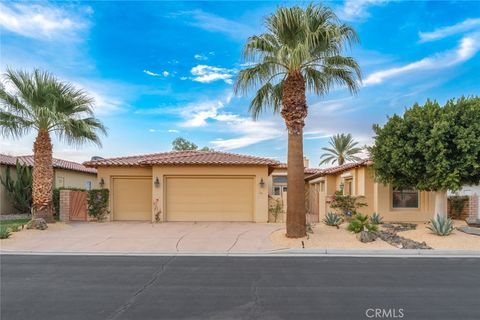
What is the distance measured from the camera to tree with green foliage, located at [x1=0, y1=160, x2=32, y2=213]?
23453 mm

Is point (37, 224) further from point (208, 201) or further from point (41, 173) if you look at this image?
point (208, 201)

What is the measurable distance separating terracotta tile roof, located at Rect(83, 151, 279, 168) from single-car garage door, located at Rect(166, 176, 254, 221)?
3.14ft

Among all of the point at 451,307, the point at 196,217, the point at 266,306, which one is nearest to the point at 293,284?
the point at 266,306

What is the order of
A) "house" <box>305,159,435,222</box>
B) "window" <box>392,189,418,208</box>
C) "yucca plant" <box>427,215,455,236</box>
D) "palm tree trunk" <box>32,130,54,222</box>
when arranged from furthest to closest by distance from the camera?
1. "window" <box>392,189,418,208</box>
2. "house" <box>305,159,435,222</box>
3. "palm tree trunk" <box>32,130,54,222</box>
4. "yucca plant" <box>427,215,455,236</box>

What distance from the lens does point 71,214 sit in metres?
20.3

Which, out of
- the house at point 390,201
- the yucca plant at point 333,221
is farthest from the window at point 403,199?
the yucca plant at point 333,221

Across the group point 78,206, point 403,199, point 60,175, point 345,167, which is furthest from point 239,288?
point 60,175

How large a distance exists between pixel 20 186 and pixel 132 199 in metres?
7.38

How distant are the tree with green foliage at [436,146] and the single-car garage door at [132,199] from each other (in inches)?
481

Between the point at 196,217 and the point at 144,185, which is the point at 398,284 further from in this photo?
the point at 144,185

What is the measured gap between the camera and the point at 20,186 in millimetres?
23500

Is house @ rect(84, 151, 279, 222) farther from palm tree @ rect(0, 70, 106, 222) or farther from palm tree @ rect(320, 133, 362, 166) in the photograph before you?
palm tree @ rect(320, 133, 362, 166)

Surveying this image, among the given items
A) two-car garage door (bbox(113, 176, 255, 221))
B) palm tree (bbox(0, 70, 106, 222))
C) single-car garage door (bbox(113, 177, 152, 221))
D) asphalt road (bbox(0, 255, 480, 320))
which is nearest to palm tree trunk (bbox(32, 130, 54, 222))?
palm tree (bbox(0, 70, 106, 222))

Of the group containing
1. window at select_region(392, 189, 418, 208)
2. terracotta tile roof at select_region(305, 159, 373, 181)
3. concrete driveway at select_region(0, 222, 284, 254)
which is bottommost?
concrete driveway at select_region(0, 222, 284, 254)
